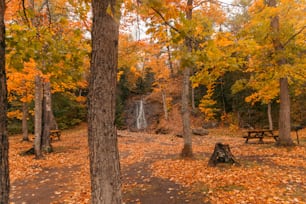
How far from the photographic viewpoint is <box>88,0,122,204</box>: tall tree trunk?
2938mm

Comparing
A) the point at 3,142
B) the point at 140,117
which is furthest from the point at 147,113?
the point at 3,142

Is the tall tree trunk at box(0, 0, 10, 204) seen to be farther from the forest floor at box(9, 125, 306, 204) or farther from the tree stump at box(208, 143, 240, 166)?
the tree stump at box(208, 143, 240, 166)

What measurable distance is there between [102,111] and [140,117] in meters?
23.4

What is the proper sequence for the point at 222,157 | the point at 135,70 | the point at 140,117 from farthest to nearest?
the point at 140,117 < the point at 135,70 < the point at 222,157

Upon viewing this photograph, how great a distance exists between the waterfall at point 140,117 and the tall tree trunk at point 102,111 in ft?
70.3

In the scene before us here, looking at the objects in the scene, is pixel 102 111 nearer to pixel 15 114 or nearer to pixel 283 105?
pixel 283 105

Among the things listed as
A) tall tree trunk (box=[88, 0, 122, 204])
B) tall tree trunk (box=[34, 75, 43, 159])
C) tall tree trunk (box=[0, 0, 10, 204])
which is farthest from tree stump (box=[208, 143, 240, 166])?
tall tree trunk (box=[34, 75, 43, 159])

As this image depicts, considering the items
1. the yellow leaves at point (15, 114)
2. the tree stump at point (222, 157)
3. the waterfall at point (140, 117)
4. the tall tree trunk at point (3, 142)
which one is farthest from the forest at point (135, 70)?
the waterfall at point (140, 117)

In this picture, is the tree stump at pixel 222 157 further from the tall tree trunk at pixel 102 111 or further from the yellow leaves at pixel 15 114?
the yellow leaves at pixel 15 114

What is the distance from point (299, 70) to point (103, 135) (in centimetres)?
867

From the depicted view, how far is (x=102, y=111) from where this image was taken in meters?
2.94

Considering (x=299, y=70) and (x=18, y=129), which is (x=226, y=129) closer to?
(x=299, y=70)

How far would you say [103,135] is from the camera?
293cm

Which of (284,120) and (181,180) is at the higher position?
(284,120)
